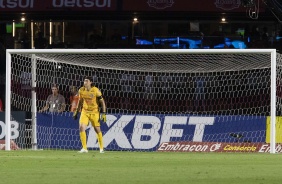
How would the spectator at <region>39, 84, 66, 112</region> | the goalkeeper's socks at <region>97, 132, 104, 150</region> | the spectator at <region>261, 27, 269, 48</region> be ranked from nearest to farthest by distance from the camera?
the goalkeeper's socks at <region>97, 132, 104, 150</region> < the spectator at <region>39, 84, 66, 112</region> < the spectator at <region>261, 27, 269, 48</region>

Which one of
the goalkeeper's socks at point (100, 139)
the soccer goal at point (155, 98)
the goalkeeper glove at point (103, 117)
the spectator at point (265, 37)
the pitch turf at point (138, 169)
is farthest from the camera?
the spectator at point (265, 37)

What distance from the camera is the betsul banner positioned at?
80.6 feet

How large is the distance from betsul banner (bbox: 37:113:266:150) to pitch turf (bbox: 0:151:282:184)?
4.66 m

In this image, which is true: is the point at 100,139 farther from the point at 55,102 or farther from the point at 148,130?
the point at 55,102

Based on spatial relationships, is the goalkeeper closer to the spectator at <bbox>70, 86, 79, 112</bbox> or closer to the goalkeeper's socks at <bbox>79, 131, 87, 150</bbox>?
the goalkeeper's socks at <bbox>79, 131, 87, 150</bbox>

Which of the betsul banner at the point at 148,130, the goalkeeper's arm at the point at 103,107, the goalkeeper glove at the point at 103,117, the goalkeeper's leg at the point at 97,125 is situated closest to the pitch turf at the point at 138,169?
the goalkeeper's leg at the point at 97,125

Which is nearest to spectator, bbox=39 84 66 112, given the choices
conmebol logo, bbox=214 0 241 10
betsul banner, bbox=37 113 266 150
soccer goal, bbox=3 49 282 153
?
soccer goal, bbox=3 49 282 153

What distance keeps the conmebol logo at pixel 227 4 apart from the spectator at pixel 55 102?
21.7 ft

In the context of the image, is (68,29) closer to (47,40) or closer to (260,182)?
(47,40)

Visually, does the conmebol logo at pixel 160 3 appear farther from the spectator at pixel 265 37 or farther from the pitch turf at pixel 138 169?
the pitch turf at pixel 138 169

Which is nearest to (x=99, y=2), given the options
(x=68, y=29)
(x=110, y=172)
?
(x=68, y=29)

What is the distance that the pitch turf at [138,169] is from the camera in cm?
1438

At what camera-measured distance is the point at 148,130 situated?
2486 centimetres

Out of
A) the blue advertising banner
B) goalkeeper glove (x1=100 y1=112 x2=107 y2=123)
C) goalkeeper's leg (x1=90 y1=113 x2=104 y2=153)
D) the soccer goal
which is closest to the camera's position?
goalkeeper's leg (x1=90 y1=113 x2=104 y2=153)
